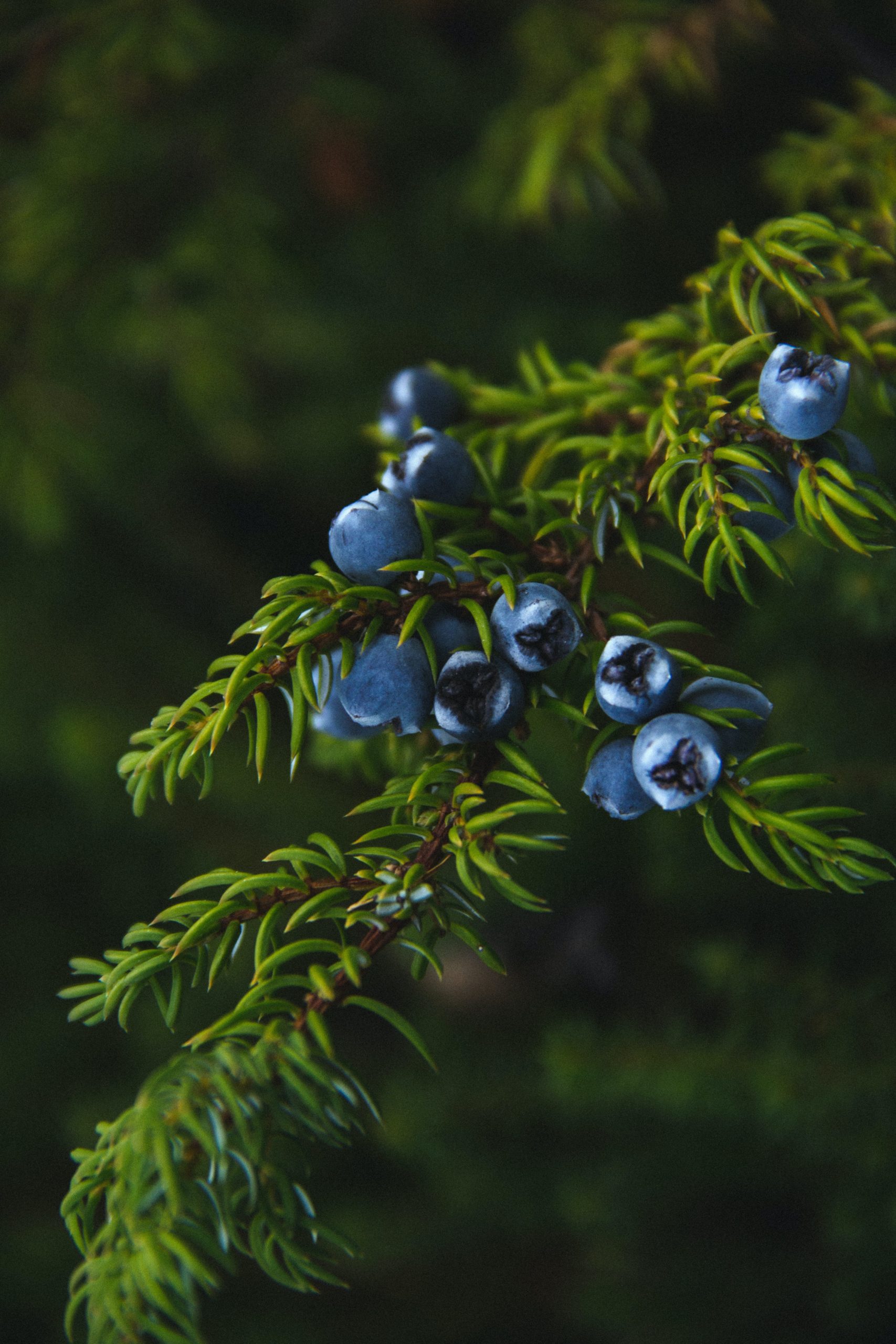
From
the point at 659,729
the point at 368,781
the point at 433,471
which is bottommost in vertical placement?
the point at 368,781

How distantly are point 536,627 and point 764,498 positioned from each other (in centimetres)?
16

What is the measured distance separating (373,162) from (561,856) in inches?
49.0

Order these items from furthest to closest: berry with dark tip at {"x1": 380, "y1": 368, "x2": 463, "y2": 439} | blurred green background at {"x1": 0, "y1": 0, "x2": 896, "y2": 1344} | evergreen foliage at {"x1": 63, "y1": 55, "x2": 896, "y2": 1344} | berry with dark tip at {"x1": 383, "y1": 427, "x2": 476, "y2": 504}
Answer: blurred green background at {"x1": 0, "y1": 0, "x2": 896, "y2": 1344}, berry with dark tip at {"x1": 380, "y1": 368, "x2": 463, "y2": 439}, berry with dark tip at {"x1": 383, "y1": 427, "x2": 476, "y2": 504}, evergreen foliage at {"x1": 63, "y1": 55, "x2": 896, "y2": 1344}

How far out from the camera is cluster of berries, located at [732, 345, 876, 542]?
46cm

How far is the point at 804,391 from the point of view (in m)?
0.46

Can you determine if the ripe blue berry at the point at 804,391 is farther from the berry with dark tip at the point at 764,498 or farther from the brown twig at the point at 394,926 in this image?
the brown twig at the point at 394,926

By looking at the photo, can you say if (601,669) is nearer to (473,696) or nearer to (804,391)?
(473,696)

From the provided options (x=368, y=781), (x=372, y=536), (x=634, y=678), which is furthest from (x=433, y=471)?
(x=368, y=781)

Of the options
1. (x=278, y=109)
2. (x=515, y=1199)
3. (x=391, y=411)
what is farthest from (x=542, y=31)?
(x=515, y=1199)

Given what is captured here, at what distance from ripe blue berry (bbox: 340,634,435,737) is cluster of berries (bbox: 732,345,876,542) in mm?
200

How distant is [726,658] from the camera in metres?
1.23

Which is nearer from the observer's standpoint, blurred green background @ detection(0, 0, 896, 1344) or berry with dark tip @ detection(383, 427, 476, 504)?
berry with dark tip @ detection(383, 427, 476, 504)

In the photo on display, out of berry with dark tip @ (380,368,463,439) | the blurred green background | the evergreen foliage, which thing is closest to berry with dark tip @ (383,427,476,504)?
the evergreen foliage

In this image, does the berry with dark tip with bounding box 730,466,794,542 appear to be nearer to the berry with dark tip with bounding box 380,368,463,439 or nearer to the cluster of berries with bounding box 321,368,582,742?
the cluster of berries with bounding box 321,368,582,742
